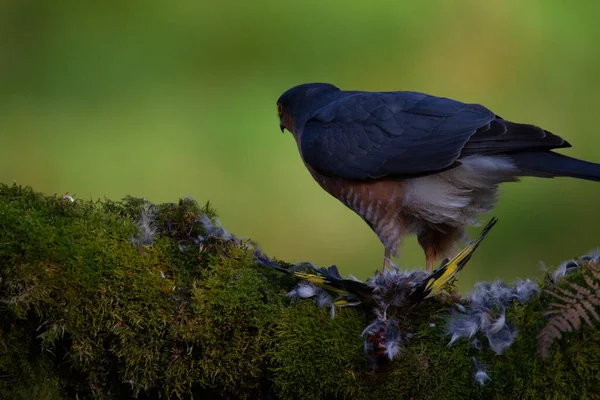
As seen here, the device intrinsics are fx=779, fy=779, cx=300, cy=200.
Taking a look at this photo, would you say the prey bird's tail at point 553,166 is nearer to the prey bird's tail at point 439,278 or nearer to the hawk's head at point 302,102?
the prey bird's tail at point 439,278

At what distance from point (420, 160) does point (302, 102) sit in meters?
1.41

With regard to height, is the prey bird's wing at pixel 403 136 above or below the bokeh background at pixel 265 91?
below

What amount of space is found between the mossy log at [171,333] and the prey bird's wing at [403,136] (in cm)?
166

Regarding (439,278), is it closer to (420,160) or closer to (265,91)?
(420,160)

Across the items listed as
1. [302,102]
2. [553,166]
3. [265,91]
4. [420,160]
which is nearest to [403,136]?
[420,160]

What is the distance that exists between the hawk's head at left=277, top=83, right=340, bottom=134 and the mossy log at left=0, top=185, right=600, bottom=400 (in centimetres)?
274

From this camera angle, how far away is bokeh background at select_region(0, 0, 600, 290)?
735cm

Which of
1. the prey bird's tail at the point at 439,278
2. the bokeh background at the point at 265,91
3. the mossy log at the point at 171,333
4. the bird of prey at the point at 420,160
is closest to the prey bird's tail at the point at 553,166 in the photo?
the bird of prey at the point at 420,160

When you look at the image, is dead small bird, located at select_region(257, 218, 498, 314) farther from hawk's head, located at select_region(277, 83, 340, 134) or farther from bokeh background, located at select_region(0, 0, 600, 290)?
bokeh background, located at select_region(0, 0, 600, 290)

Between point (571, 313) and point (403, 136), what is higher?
point (403, 136)

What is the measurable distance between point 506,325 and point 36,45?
751 cm

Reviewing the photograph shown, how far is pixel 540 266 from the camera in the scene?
272 cm

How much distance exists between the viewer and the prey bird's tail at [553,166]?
379cm

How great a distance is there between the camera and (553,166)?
13.1 feet
